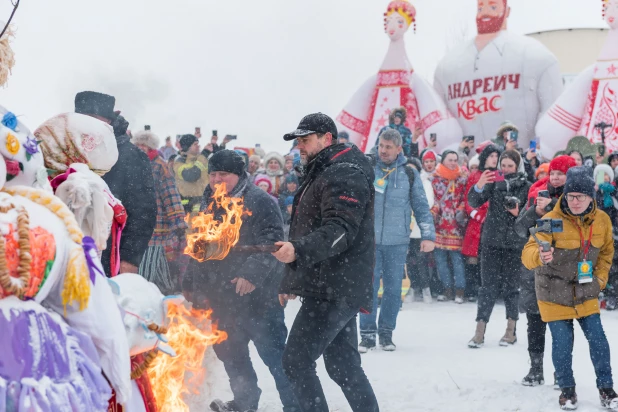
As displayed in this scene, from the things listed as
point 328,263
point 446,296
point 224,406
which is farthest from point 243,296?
point 446,296

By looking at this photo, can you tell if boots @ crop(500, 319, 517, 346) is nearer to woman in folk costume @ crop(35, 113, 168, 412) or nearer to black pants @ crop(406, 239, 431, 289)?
black pants @ crop(406, 239, 431, 289)

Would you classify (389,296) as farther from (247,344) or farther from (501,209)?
(247,344)

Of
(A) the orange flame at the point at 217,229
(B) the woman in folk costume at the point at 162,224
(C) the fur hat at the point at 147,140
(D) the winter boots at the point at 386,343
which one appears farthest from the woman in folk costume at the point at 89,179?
(C) the fur hat at the point at 147,140

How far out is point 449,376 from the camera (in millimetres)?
6230

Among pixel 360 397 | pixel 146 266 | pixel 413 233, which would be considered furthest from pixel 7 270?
pixel 413 233

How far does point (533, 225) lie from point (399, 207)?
5.57ft

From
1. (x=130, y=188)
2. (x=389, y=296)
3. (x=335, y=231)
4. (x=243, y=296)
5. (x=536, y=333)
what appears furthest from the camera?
(x=389, y=296)

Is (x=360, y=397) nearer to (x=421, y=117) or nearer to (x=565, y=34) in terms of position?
(x=421, y=117)

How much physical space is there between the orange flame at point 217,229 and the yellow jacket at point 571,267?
2079 mm

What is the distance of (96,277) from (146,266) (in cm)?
502

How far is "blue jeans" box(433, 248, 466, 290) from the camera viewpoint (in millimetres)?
9883

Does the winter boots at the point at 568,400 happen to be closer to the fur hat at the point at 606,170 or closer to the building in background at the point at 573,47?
the fur hat at the point at 606,170

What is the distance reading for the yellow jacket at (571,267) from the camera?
538cm

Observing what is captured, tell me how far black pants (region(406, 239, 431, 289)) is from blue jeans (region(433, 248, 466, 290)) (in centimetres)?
17
